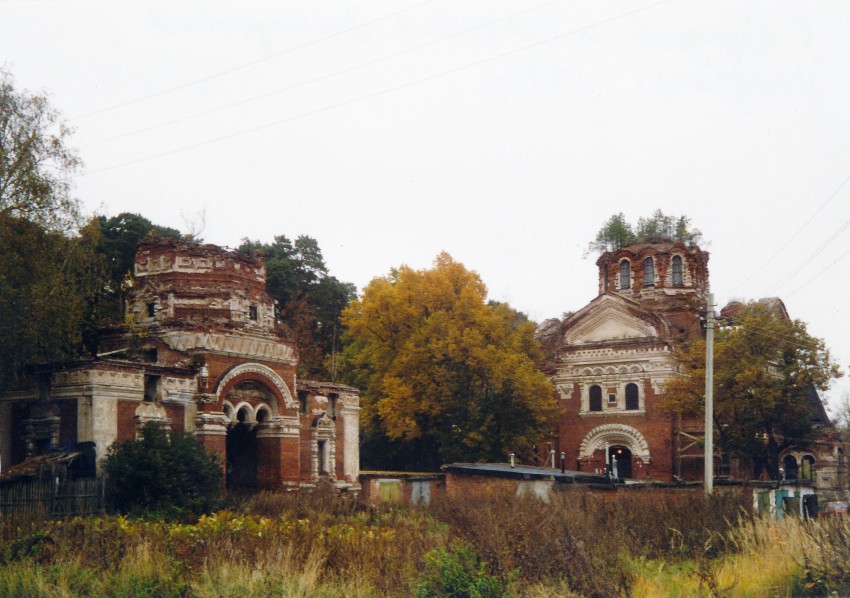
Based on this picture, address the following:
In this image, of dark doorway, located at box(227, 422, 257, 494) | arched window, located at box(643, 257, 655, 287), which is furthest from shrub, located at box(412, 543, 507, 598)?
arched window, located at box(643, 257, 655, 287)

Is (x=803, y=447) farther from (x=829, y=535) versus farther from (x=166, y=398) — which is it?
(x=829, y=535)

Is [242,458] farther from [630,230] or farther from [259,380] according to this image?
[630,230]

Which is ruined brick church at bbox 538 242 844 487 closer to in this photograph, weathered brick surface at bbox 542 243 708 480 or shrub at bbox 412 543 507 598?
weathered brick surface at bbox 542 243 708 480

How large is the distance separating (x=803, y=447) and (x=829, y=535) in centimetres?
3479

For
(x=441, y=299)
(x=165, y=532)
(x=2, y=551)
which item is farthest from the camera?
(x=441, y=299)

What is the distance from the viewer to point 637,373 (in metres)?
45.5

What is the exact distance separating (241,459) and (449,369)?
35.1 feet

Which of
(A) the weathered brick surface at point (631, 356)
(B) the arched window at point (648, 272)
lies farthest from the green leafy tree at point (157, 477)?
(B) the arched window at point (648, 272)

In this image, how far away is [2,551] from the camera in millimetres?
15469

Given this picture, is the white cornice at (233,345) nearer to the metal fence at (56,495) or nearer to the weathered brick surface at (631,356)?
the metal fence at (56,495)

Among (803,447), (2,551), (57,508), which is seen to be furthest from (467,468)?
(803,447)

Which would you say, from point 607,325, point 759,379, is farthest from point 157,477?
point 607,325

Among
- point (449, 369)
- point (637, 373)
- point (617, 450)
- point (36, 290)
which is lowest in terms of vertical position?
point (617, 450)

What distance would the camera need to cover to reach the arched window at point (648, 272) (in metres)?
48.4
